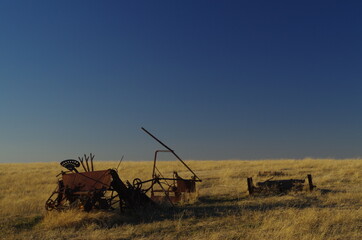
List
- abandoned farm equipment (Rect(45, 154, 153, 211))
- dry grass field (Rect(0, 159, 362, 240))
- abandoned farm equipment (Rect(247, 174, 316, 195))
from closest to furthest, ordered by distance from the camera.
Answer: dry grass field (Rect(0, 159, 362, 240)), abandoned farm equipment (Rect(45, 154, 153, 211)), abandoned farm equipment (Rect(247, 174, 316, 195))

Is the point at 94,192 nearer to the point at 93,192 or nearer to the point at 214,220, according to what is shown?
the point at 93,192

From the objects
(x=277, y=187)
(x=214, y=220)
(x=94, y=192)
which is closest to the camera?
(x=214, y=220)

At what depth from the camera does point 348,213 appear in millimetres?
9336

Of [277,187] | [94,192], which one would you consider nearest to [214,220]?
[94,192]

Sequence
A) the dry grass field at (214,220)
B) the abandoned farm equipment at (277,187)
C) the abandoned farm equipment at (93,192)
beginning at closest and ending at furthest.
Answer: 1. the dry grass field at (214,220)
2. the abandoned farm equipment at (93,192)
3. the abandoned farm equipment at (277,187)

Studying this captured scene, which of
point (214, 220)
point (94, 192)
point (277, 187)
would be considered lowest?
point (214, 220)

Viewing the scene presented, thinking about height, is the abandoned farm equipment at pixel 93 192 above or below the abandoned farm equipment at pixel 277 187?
above

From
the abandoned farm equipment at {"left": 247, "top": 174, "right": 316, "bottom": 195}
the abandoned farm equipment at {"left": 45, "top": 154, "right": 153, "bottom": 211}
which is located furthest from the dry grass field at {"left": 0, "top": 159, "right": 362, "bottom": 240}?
the abandoned farm equipment at {"left": 247, "top": 174, "right": 316, "bottom": 195}

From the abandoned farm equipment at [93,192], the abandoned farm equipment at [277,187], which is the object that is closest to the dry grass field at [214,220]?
the abandoned farm equipment at [93,192]

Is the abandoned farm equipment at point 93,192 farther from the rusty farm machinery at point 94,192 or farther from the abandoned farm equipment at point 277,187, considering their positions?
the abandoned farm equipment at point 277,187

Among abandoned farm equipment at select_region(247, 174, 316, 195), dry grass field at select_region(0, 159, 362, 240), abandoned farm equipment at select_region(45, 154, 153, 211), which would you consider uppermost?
abandoned farm equipment at select_region(45, 154, 153, 211)

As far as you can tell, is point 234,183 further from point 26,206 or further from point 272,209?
point 26,206

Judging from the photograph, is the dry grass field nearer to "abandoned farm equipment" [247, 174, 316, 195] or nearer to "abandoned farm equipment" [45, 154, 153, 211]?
"abandoned farm equipment" [45, 154, 153, 211]

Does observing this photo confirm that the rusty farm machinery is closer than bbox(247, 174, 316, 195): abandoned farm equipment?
Yes
